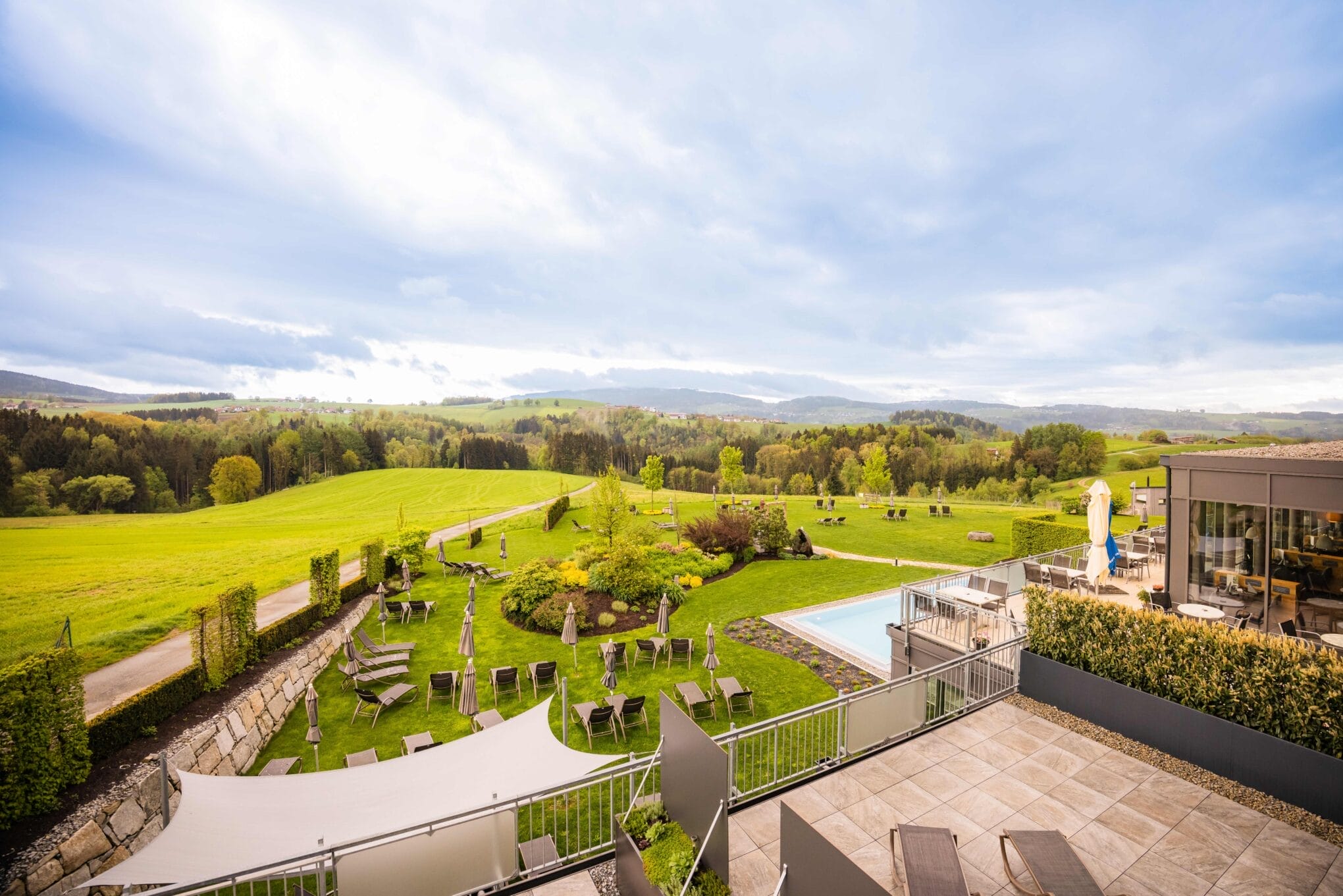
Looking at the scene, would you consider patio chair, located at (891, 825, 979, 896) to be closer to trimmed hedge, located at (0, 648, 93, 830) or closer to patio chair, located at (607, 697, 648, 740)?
patio chair, located at (607, 697, 648, 740)

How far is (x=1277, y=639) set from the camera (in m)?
6.04

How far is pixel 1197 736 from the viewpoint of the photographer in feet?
20.8

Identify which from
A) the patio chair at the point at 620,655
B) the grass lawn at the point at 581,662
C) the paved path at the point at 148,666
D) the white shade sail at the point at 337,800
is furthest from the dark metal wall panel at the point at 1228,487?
the paved path at the point at 148,666

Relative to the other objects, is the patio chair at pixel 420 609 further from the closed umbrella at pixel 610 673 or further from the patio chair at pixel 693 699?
the patio chair at pixel 693 699

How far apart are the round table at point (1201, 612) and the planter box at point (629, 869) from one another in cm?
1090

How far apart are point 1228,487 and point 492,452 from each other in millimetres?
72681

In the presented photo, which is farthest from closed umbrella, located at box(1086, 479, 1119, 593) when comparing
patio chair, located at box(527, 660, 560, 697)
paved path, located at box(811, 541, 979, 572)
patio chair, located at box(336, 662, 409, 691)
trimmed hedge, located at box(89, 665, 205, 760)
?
trimmed hedge, located at box(89, 665, 205, 760)

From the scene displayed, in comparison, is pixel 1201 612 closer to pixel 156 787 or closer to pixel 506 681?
pixel 506 681

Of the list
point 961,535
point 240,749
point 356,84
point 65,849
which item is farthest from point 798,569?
point 356,84

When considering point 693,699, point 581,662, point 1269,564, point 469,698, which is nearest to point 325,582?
point 581,662

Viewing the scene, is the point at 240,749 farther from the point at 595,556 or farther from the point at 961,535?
the point at 961,535

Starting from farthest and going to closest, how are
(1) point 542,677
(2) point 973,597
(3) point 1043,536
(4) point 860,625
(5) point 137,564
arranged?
1. (3) point 1043,536
2. (4) point 860,625
3. (5) point 137,564
4. (1) point 542,677
5. (2) point 973,597

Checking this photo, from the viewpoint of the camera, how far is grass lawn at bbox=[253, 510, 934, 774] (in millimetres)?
9602

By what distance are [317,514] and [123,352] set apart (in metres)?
12.5
